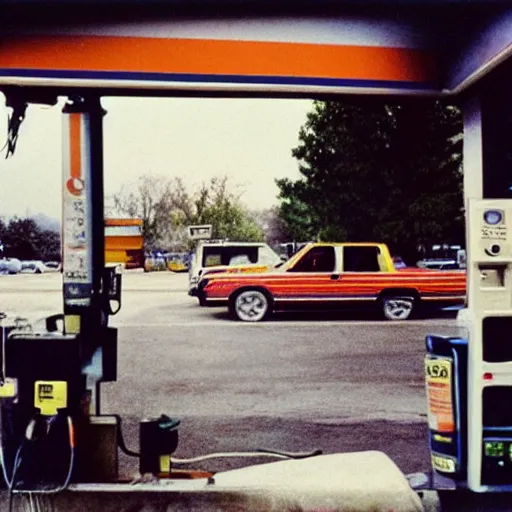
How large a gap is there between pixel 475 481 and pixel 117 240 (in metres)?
2.30

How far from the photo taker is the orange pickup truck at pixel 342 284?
14.7 feet

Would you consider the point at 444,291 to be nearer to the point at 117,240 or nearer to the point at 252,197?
the point at 252,197

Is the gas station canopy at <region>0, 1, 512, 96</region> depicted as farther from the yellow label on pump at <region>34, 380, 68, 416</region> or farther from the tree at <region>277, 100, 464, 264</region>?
the yellow label on pump at <region>34, 380, 68, 416</region>

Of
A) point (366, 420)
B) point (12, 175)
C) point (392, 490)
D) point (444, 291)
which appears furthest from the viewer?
point (366, 420)

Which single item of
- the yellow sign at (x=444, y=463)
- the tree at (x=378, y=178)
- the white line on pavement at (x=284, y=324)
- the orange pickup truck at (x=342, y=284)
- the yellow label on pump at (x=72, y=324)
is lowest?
the yellow sign at (x=444, y=463)

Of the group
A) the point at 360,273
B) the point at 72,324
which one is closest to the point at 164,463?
the point at 72,324

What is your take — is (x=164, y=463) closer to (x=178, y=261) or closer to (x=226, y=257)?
(x=178, y=261)

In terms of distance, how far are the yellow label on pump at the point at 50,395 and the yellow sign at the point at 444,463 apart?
1927mm

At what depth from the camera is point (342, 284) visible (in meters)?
4.51

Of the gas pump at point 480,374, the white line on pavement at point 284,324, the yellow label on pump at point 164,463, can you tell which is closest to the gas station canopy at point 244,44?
the gas pump at point 480,374

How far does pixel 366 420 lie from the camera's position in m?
4.87

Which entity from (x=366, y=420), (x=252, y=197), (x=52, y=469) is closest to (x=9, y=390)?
(x=52, y=469)

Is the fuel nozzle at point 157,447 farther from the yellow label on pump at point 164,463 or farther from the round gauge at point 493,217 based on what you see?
the round gauge at point 493,217

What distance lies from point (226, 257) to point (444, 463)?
1693 mm
